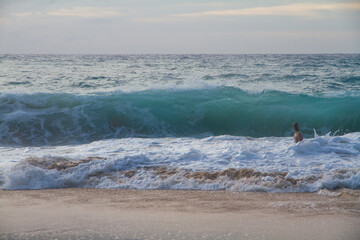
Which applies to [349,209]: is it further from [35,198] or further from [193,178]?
[35,198]

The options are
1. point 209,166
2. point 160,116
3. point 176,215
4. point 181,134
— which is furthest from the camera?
point 160,116

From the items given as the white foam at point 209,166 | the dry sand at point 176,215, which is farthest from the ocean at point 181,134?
the dry sand at point 176,215

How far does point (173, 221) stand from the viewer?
418 centimetres

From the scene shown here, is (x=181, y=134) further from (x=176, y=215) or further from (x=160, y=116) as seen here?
(x=176, y=215)

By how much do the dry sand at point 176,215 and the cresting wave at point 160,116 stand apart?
5963 millimetres

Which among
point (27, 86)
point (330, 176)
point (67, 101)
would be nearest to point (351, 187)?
point (330, 176)

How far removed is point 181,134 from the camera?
12430 millimetres

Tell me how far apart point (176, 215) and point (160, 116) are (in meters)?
9.19

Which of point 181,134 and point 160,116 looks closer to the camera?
point 181,134

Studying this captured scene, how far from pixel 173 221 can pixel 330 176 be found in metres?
2.81

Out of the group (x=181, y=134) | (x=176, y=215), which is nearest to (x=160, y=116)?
(x=181, y=134)

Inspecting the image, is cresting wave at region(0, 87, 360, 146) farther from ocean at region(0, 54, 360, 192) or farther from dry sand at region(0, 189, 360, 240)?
dry sand at region(0, 189, 360, 240)

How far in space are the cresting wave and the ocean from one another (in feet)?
0.11

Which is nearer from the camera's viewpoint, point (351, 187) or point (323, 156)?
point (351, 187)
